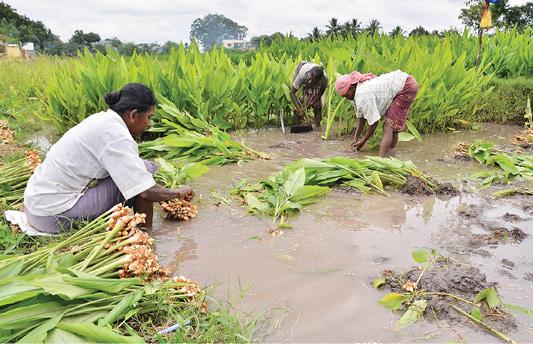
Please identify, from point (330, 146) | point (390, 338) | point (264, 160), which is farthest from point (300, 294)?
point (330, 146)

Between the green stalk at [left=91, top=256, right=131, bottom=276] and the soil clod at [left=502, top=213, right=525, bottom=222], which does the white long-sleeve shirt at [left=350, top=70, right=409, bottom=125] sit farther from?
the green stalk at [left=91, top=256, right=131, bottom=276]

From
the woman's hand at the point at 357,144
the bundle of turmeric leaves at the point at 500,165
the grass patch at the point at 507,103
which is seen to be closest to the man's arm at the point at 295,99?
the woman's hand at the point at 357,144

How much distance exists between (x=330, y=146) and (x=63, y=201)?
3536 millimetres

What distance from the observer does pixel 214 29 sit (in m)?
172

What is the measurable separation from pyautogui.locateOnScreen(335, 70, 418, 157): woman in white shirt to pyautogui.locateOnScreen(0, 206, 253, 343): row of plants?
3192 mm

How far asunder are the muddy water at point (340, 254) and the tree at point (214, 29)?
166454mm

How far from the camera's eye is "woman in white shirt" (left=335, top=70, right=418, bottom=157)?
479cm

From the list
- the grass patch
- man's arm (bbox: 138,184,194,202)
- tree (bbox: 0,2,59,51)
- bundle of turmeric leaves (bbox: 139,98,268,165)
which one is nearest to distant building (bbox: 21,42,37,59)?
tree (bbox: 0,2,59,51)

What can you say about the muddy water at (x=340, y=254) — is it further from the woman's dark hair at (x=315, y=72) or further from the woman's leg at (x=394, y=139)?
the woman's dark hair at (x=315, y=72)

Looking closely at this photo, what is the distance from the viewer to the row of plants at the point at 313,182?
3.32m

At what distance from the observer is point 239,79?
236 inches

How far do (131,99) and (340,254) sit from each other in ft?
4.83

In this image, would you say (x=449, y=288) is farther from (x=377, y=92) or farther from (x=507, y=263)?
(x=377, y=92)

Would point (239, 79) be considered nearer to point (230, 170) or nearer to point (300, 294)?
point (230, 170)
